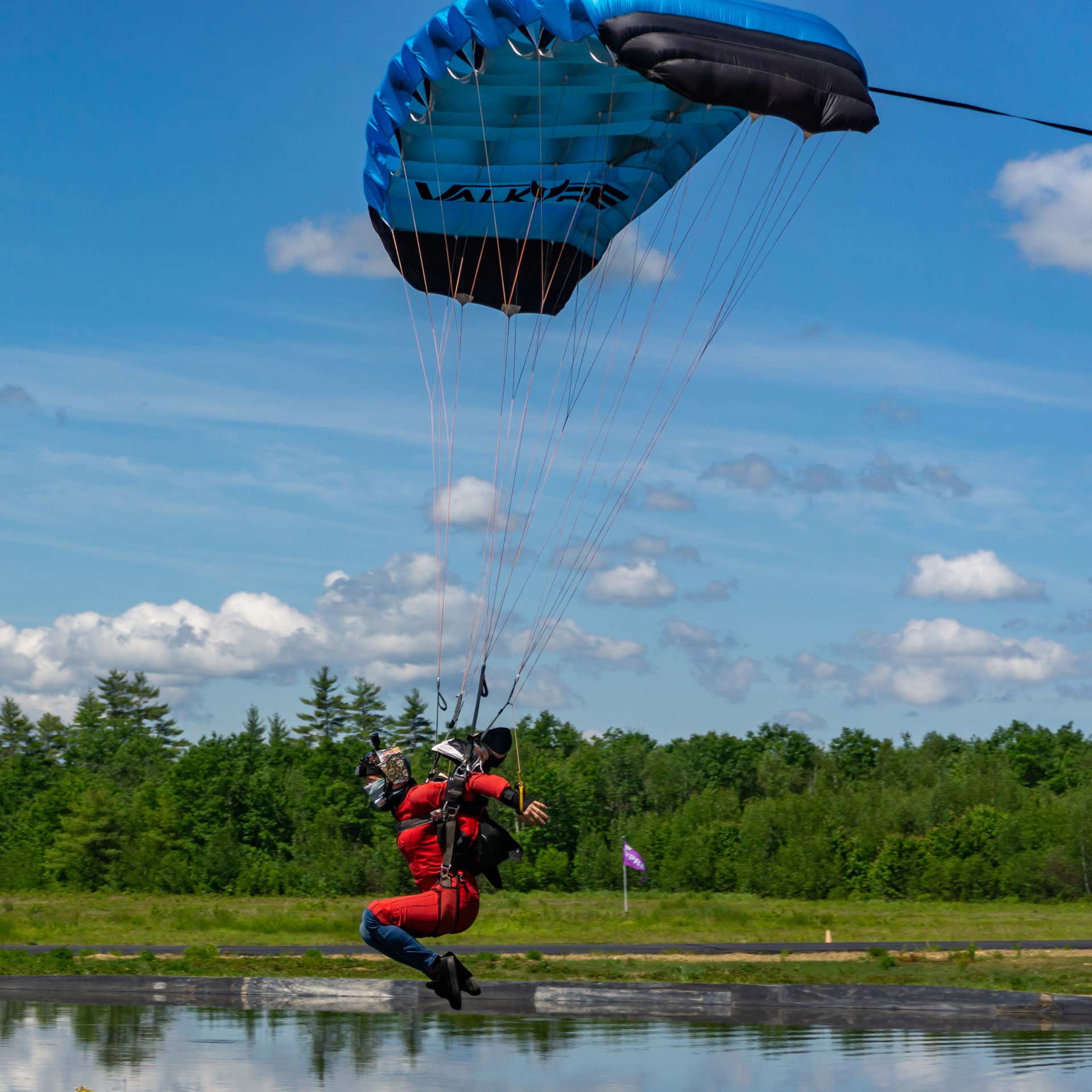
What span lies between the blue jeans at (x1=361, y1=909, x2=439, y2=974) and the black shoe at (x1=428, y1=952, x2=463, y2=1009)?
0.11 meters

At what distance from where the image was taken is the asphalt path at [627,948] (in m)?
24.8

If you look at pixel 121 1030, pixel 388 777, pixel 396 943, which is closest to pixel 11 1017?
pixel 121 1030

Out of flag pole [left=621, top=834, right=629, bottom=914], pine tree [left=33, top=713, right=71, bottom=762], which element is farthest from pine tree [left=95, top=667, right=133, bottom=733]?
flag pole [left=621, top=834, right=629, bottom=914]

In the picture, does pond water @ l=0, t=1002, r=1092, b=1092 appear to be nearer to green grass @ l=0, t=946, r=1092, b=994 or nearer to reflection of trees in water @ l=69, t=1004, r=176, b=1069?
reflection of trees in water @ l=69, t=1004, r=176, b=1069

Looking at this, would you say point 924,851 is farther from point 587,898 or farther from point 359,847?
point 359,847

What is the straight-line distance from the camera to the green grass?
66.7 ft

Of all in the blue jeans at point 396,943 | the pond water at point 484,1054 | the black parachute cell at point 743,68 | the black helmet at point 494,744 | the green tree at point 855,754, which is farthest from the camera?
the green tree at point 855,754

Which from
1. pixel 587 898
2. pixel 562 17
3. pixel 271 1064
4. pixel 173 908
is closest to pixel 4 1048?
pixel 271 1064

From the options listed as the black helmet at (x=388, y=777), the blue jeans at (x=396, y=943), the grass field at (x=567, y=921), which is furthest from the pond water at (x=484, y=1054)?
the grass field at (x=567, y=921)

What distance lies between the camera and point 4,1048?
14695 mm

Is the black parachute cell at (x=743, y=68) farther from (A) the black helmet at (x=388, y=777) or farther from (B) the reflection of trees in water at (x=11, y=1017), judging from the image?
(B) the reflection of trees in water at (x=11, y=1017)

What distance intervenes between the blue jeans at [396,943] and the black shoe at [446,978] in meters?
0.11

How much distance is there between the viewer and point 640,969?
21.7m

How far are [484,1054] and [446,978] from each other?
20.2ft
